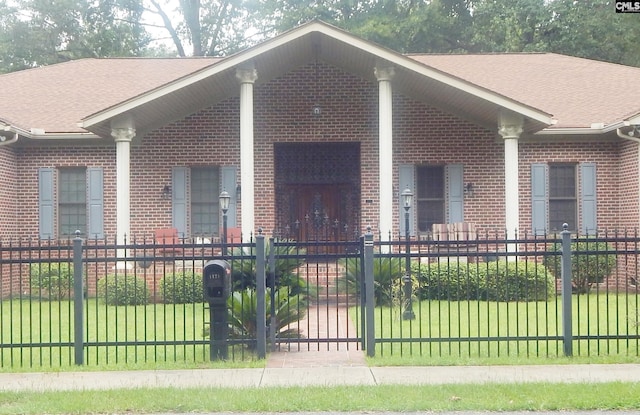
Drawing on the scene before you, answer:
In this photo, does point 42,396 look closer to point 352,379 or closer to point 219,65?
point 352,379

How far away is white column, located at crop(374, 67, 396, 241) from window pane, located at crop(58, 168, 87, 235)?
711 centimetres

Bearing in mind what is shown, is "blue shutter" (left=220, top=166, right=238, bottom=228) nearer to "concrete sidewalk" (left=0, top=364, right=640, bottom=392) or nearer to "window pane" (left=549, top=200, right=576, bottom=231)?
"window pane" (left=549, top=200, right=576, bottom=231)

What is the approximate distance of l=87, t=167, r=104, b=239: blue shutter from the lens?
20.4 meters

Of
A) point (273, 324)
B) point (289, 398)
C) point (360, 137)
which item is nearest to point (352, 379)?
point (289, 398)

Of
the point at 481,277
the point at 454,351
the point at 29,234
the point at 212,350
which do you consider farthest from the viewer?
the point at 29,234

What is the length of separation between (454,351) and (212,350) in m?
3.05

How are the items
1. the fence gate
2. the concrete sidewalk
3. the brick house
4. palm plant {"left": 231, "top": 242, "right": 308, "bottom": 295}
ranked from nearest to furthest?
the concrete sidewalk
the fence gate
palm plant {"left": 231, "top": 242, "right": 308, "bottom": 295}
the brick house

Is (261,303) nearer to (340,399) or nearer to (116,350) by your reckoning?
(116,350)

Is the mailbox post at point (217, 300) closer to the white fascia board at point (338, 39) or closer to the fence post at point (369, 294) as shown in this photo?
the fence post at point (369, 294)

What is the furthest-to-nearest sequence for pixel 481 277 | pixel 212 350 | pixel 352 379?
1. pixel 481 277
2. pixel 212 350
3. pixel 352 379

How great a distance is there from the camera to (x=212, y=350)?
10.5 meters

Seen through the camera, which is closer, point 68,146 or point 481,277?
point 481,277

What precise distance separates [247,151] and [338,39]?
9.74 ft

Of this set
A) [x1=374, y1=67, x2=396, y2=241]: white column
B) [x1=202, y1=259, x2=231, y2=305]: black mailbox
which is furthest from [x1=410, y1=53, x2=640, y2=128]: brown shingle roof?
[x1=202, y1=259, x2=231, y2=305]: black mailbox
